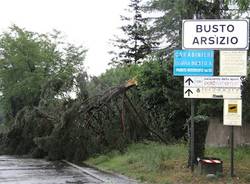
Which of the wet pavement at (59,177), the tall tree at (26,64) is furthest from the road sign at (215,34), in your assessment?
the tall tree at (26,64)

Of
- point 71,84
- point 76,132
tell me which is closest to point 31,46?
point 71,84

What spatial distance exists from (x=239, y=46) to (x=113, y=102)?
11316 millimetres

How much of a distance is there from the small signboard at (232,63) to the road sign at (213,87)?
0.62ft

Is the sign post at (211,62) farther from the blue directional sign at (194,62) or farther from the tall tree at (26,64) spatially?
the tall tree at (26,64)

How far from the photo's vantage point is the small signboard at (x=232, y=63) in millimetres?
15109

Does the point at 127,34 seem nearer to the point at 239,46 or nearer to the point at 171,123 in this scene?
the point at 171,123

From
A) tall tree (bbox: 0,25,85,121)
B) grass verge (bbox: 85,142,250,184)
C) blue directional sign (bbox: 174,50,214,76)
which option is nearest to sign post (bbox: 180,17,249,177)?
blue directional sign (bbox: 174,50,214,76)

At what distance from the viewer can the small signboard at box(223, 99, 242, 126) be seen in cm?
1499

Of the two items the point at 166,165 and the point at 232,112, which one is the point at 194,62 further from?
the point at 166,165

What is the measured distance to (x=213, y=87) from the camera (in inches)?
611

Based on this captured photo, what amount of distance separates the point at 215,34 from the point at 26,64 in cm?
4104

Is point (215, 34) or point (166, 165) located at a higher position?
point (215, 34)

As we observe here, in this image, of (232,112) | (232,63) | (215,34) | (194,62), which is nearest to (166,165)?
(232,112)

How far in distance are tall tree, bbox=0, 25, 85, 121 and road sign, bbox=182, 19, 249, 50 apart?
3681 cm
